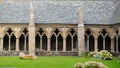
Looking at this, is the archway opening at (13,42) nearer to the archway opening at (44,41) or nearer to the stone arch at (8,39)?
the stone arch at (8,39)

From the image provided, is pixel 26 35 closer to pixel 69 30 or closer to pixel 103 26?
pixel 69 30

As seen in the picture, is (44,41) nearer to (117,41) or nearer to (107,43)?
(107,43)

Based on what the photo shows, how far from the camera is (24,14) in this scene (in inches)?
2491

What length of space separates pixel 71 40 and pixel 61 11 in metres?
4.60

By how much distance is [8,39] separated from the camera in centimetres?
6325

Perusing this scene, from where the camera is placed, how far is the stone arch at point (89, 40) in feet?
204

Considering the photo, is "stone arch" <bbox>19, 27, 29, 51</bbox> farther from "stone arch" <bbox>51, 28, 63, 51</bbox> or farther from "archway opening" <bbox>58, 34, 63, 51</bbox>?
"archway opening" <bbox>58, 34, 63, 51</bbox>

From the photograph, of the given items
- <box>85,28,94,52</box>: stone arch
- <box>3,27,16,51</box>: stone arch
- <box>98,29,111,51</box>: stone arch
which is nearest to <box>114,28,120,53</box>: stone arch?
<box>98,29,111,51</box>: stone arch

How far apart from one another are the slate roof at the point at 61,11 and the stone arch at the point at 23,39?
154cm

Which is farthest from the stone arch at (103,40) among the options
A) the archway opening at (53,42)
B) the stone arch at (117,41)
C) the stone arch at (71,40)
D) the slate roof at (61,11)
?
the archway opening at (53,42)

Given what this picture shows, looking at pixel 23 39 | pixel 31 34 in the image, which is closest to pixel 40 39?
pixel 31 34

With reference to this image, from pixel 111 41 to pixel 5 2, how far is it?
682 inches

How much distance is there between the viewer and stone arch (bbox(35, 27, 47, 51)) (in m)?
61.6

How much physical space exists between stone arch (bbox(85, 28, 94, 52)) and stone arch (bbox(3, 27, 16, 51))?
10.6 m
